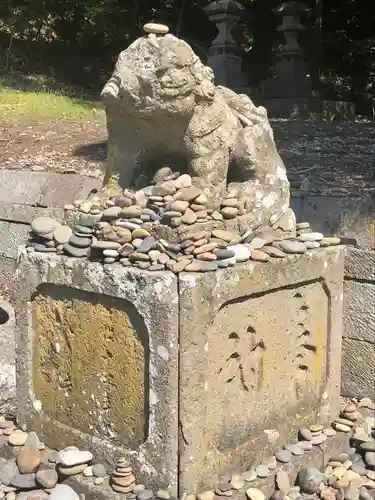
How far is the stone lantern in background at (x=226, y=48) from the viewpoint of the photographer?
9367 millimetres

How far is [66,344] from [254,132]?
1.13 metres

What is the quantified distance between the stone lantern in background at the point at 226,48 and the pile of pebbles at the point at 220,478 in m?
7.23

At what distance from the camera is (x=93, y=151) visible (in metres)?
6.64

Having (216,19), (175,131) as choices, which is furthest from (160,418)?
(216,19)

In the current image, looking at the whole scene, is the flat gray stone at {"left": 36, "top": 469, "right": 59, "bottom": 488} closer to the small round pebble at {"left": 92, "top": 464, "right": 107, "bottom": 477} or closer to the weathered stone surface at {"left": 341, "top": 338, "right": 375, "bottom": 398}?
the small round pebble at {"left": 92, "top": 464, "right": 107, "bottom": 477}

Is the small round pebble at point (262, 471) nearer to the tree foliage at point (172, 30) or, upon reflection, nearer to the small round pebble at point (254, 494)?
the small round pebble at point (254, 494)

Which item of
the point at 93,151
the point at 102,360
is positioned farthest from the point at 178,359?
the point at 93,151

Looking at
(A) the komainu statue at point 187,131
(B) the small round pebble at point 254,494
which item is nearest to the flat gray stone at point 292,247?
(A) the komainu statue at point 187,131

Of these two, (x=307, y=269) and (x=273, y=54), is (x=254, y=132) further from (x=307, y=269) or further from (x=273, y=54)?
→ (x=273, y=54)

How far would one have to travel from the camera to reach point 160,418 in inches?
91.5

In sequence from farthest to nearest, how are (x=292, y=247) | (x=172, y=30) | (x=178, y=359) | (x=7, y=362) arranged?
(x=172, y=30)
(x=7, y=362)
(x=292, y=247)
(x=178, y=359)

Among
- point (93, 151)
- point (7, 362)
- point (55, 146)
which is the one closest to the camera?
point (7, 362)

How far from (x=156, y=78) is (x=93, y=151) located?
4333mm

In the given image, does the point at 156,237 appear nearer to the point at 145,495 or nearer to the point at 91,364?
the point at 91,364
